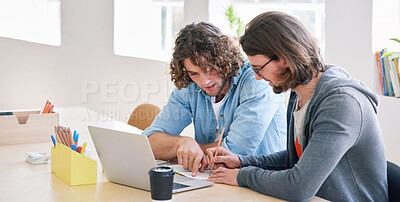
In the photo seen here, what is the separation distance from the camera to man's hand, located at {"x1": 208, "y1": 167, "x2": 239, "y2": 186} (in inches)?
57.5

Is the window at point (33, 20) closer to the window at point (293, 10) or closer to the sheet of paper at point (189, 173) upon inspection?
the window at point (293, 10)

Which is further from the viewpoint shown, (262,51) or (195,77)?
(195,77)

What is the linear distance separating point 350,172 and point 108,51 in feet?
13.2

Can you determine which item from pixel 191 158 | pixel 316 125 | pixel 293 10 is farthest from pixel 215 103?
pixel 293 10

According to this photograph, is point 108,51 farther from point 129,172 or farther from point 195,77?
point 129,172

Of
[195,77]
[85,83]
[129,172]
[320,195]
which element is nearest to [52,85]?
[85,83]

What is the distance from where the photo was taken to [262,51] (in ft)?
4.77

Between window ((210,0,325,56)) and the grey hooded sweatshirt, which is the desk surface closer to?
the grey hooded sweatshirt

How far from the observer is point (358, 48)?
303 centimetres

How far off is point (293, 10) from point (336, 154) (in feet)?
10.8

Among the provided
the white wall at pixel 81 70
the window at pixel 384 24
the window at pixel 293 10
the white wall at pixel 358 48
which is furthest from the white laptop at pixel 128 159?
the white wall at pixel 81 70

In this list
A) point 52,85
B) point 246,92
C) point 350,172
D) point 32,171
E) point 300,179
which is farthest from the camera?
point 52,85

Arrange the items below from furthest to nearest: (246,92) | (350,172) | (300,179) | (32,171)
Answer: (246,92), (32,171), (350,172), (300,179)

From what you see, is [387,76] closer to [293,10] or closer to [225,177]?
[293,10]
